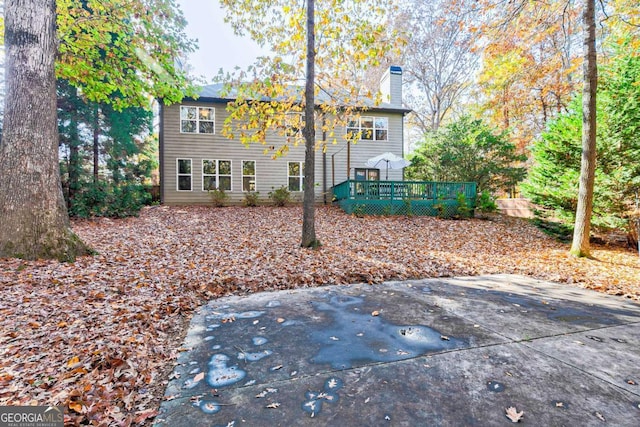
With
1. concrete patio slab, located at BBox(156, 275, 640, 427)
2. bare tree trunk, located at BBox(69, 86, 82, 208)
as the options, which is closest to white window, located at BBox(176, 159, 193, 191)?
bare tree trunk, located at BBox(69, 86, 82, 208)

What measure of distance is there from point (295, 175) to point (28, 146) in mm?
11206

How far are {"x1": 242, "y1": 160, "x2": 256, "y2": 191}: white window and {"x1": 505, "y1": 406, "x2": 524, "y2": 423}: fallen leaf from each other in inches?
547

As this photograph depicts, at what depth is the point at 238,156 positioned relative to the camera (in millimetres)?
14648

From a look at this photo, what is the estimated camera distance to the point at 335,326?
315 centimetres

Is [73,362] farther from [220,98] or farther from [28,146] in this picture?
[220,98]

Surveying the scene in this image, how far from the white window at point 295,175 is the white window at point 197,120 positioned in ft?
13.6

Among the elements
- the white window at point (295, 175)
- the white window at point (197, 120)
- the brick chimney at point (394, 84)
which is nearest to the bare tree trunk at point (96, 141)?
the white window at point (197, 120)

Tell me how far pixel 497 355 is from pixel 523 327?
0.88 m

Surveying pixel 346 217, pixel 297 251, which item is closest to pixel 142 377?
pixel 297 251

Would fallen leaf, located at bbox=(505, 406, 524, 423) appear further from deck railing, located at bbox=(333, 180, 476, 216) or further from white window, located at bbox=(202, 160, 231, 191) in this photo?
white window, located at bbox=(202, 160, 231, 191)

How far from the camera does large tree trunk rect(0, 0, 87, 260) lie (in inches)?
174

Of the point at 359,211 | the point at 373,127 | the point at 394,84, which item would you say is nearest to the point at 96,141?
the point at 359,211

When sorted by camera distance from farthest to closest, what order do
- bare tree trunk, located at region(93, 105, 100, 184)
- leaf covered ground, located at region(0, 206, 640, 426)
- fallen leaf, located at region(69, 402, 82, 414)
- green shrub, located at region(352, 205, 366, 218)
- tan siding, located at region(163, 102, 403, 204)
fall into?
tan siding, located at region(163, 102, 403, 204)
green shrub, located at region(352, 205, 366, 218)
bare tree trunk, located at region(93, 105, 100, 184)
leaf covered ground, located at region(0, 206, 640, 426)
fallen leaf, located at region(69, 402, 82, 414)

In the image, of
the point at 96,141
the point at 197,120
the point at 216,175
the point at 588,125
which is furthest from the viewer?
the point at 216,175
